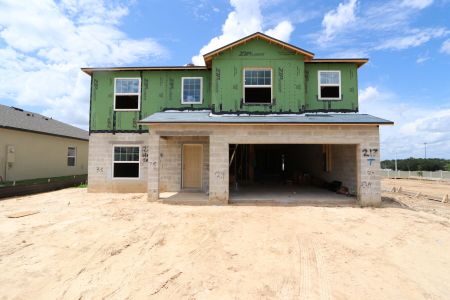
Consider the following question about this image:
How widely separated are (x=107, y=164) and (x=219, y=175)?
7050 mm

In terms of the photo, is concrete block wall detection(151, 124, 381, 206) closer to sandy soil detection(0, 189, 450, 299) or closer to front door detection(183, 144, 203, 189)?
sandy soil detection(0, 189, 450, 299)

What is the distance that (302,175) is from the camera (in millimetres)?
18656

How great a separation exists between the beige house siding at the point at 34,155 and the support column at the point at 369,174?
19.4 m

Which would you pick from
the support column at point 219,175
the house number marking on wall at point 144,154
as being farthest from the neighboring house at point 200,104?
the support column at point 219,175

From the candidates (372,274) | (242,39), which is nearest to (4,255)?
(372,274)

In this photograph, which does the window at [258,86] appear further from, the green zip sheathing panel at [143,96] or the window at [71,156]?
the window at [71,156]

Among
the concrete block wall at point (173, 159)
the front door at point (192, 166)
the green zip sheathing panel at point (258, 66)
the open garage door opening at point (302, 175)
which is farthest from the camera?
the front door at point (192, 166)

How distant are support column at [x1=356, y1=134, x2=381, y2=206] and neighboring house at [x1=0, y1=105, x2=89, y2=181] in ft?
62.5

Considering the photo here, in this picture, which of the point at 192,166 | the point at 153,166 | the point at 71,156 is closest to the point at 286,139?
the point at 192,166

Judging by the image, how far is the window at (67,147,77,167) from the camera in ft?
66.7

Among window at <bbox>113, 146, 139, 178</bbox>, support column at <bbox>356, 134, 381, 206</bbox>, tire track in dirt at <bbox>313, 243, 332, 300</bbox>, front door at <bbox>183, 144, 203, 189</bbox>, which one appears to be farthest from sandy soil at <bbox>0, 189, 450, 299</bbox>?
window at <bbox>113, 146, 139, 178</bbox>

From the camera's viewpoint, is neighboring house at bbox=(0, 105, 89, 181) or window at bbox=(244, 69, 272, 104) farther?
neighboring house at bbox=(0, 105, 89, 181)

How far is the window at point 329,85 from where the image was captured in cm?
1371

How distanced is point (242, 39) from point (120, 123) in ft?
26.5
